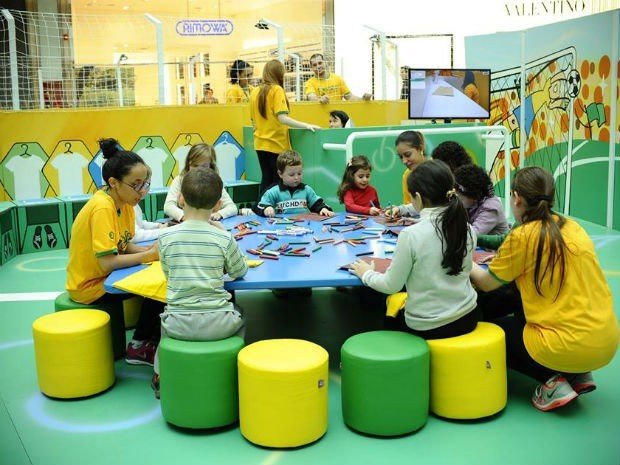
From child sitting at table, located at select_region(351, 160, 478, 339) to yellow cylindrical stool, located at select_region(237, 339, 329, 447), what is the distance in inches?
16.9

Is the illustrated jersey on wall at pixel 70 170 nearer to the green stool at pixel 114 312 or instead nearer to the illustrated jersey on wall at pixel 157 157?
the illustrated jersey on wall at pixel 157 157

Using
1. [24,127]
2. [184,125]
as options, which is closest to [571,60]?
[184,125]

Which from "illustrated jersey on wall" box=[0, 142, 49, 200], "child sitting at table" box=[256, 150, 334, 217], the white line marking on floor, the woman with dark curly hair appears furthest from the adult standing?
the woman with dark curly hair

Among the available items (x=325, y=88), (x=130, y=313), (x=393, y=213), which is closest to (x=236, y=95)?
(x=325, y=88)

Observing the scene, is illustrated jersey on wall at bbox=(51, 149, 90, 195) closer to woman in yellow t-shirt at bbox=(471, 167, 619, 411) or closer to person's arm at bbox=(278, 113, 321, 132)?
person's arm at bbox=(278, 113, 321, 132)

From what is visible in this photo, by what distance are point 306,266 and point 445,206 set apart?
26.8 inches

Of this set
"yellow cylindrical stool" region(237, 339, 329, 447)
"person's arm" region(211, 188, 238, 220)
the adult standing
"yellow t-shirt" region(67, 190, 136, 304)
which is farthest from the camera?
the adult standing

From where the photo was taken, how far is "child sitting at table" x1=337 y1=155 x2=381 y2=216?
4.73 metres

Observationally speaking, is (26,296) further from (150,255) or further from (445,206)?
(445,206)

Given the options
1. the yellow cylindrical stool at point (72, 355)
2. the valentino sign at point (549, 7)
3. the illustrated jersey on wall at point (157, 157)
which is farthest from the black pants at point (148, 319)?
the valentino sign at point (549, 7)

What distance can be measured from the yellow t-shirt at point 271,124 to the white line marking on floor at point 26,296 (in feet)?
7.20

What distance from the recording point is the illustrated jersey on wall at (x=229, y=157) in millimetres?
7441

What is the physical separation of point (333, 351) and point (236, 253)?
989 millimetres

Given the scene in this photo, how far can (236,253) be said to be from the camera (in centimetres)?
286
